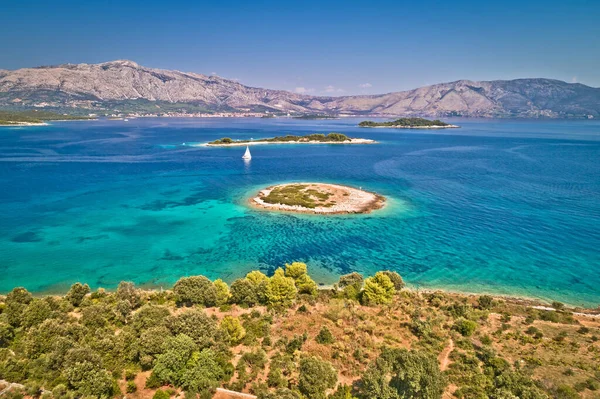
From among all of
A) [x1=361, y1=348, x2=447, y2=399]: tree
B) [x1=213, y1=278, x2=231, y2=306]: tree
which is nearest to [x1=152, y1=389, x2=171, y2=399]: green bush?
[x1=361, y1=348, x2=447, y2=399]: tree

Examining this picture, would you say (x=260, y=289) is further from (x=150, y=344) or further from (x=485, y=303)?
(x=485, y=303)

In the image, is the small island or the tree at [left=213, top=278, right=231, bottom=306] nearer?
the tree at [left=213, top=278, right=231, bottom=306]

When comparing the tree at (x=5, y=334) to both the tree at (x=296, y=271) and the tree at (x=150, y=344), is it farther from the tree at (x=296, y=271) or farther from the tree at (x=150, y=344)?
the tree at (x=296, y=271)

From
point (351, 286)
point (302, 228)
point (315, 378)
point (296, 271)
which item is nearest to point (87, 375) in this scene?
point (315, 378)

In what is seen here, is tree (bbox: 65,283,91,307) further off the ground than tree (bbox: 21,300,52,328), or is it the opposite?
tree (bbox: 21,300,52,328)

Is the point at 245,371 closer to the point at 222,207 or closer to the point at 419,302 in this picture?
the point at 419,302

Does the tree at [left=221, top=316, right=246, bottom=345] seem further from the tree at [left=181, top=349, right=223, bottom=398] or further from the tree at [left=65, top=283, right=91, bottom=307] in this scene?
the tree at [left=65, top=283, right=91, bottom=307]

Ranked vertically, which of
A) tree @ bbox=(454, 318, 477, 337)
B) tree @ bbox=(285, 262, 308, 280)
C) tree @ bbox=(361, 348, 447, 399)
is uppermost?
tree @ bbox=(361, 348, 447, 399)

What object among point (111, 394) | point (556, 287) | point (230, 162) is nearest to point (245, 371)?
point (111, 394)
